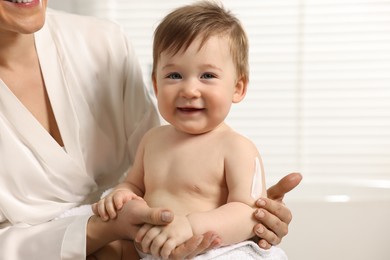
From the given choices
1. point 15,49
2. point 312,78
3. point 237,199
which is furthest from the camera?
point 312,78

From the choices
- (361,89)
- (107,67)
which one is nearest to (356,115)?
(361,89)

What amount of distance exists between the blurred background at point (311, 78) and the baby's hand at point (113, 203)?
1304mm

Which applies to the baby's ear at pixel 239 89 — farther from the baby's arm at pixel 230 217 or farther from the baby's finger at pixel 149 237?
the baby's finger at pixel 149 237

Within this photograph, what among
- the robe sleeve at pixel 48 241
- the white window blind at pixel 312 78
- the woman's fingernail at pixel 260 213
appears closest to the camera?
the woman's fingernail at pixel 260 213

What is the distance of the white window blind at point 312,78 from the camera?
2.63 metres

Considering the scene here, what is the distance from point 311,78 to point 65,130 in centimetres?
143

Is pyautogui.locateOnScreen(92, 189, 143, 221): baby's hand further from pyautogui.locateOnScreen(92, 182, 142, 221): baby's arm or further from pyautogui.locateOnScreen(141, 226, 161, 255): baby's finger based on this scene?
pyautogui.locateOnScreen(141, 226, 161, 255): baby's finger

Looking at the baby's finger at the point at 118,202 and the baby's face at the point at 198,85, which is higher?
the baby's face at the point at 198,85

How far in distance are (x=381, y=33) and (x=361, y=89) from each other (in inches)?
10.1

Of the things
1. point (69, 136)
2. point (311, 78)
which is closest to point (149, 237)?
point (69, 136)

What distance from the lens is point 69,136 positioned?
1.56 metres

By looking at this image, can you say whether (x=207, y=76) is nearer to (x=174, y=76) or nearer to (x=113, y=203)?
(x=174, y=76)

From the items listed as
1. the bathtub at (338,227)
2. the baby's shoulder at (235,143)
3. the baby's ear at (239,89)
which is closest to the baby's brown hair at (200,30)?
the baby's ear at (239,89)

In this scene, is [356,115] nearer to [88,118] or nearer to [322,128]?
[322,128]
